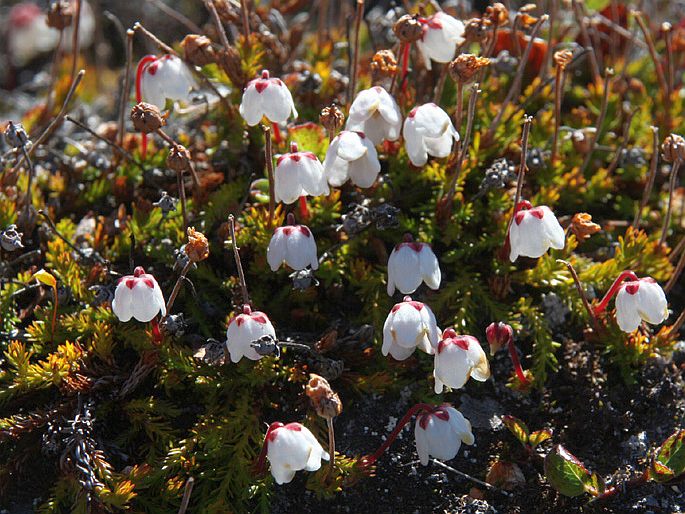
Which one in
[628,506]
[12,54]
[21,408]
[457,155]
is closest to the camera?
[628,506]

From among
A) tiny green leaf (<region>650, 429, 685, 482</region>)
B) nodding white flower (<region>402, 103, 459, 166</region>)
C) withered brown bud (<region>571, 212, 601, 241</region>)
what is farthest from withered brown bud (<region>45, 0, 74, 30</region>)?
tiny green leaf (<region>650, 429, 685, 482</region>)

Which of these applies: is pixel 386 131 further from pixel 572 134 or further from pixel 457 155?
pixel 572 134

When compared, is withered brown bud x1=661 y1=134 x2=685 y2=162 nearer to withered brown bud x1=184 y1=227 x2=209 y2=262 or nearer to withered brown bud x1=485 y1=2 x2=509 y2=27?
withered brown bud x1=485 y1=2 x2=509 y2=27

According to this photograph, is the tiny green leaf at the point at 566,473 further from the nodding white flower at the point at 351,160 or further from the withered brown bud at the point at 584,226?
the nodding white flower at the point at 351,160

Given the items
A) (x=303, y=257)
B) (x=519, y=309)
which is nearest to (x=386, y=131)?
(x=303, y=257)

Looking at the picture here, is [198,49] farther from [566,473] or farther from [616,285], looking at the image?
[566,473]

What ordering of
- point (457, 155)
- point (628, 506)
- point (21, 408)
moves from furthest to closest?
point (457, 155) < point (21, 408) < point (628, 506)

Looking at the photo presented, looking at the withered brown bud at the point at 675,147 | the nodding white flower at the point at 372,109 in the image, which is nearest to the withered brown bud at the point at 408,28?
the nodding white flower at the point at 372,109
